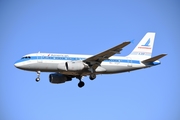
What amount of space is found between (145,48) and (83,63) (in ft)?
38.6

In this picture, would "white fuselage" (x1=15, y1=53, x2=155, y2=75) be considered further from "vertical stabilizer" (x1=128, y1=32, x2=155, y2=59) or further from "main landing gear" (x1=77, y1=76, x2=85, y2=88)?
"main landing gear" (x1=77, y1=76, x2=85, y2=88)

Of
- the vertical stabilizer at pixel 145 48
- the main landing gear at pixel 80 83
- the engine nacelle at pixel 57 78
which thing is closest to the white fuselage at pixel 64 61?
the vertical stabilizer at pixel 145 48

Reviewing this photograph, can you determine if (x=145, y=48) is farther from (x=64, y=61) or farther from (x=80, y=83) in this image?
(x=64, y=61)

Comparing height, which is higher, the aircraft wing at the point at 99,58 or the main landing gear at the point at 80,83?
the aircraft wing at the point at 99,58

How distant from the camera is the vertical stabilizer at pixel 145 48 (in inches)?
2297

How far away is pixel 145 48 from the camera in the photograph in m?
59.6

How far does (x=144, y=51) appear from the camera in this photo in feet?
194

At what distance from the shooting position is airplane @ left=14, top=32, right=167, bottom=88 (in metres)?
51.1

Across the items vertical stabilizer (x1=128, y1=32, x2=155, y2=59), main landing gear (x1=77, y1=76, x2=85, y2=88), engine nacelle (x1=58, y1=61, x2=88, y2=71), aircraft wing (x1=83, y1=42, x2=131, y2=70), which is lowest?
main landing gear (x1=77, y1=76, x2=85, y2=88)

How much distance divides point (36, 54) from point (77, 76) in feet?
24.7

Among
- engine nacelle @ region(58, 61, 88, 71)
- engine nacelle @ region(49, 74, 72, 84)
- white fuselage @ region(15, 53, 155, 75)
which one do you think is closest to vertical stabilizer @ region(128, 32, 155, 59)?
white fuselage @ region(15, 53, 155, 75)

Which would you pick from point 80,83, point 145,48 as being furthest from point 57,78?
point 145,48

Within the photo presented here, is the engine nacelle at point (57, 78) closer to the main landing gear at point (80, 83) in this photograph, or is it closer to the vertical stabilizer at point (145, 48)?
the main landing gear at point (80, 83)

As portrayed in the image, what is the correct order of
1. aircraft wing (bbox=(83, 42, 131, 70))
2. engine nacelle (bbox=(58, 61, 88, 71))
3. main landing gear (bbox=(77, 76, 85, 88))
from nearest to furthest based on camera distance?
aircraft wing (bbox=(83, 42, 131, 70))
engine nacelle (bbox=(58, 61, 88, 71))
main landing gear (bbox=(77, 76, 85, 88))
